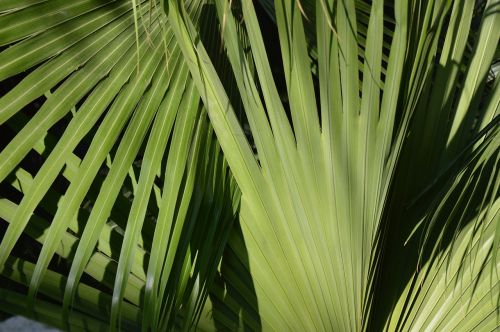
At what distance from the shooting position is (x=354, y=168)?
40.6 inches

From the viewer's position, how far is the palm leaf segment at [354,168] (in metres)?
0.98

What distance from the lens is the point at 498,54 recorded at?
1.60 meters

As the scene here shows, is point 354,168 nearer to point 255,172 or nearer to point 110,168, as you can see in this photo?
point 255,172

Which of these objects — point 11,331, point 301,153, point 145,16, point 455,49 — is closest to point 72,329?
point 301,153

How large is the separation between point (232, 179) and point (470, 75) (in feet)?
1.64

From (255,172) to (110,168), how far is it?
0.25m

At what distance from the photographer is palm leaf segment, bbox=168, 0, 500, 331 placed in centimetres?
98

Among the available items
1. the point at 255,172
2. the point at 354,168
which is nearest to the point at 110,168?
the point at 255,172

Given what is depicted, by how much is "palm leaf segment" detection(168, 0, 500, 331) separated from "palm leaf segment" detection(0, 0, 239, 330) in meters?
0.10

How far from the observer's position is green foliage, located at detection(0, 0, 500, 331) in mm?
1002

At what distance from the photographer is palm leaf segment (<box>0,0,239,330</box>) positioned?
1037 millimetres

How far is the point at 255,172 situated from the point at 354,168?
164mm

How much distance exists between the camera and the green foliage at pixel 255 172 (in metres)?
1.00

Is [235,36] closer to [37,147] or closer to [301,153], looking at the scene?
[301,153]
